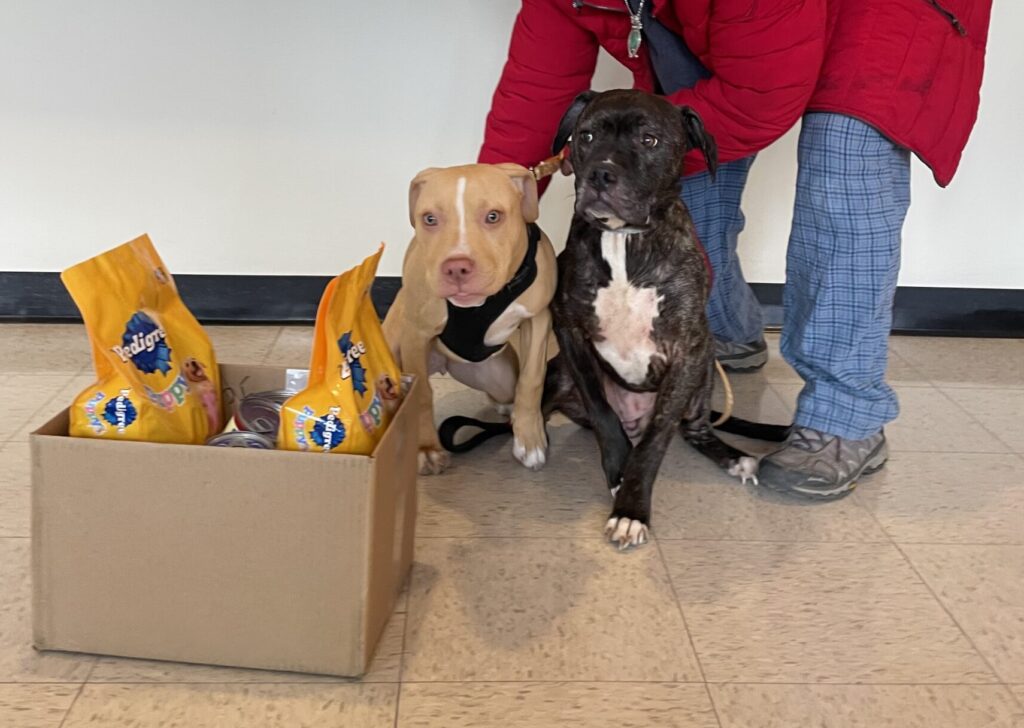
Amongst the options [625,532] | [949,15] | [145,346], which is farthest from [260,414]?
[949,15]

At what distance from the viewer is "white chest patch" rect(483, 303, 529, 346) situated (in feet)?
5.64

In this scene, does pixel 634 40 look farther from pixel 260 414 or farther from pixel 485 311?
pixel 260 414

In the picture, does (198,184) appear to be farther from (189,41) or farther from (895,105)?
(895,105)

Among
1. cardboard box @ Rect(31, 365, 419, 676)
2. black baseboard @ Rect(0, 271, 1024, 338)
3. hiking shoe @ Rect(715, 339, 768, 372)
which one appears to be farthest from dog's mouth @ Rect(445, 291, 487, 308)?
black baseboard @ Rect(0, 271, 1024, 338)

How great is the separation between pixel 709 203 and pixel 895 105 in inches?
23.9

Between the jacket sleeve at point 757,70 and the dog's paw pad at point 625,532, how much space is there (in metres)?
0.61

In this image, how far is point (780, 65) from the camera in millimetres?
1569

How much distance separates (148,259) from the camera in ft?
4.36

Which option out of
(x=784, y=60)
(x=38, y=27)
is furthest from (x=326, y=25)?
(x=784, y=60)

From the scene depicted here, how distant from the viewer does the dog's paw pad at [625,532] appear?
62.7 inches

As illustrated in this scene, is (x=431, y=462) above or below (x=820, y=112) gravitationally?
below

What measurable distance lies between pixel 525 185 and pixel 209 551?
0.77m

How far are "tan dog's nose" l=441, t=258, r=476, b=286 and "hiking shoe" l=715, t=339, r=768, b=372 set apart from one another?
42.7 inches

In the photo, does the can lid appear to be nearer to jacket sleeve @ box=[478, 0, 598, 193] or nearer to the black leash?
the black leash
